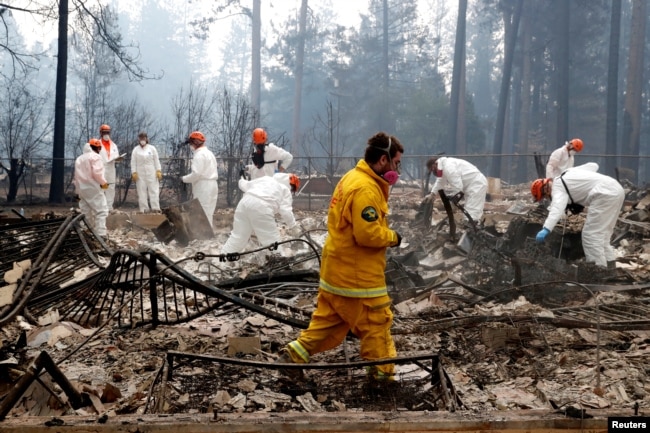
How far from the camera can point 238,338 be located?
464 cm

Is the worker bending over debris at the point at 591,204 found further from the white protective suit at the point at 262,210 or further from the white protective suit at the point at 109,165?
the white protective suit at the point at 109,165

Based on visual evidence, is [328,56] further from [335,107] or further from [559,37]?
[559,37]

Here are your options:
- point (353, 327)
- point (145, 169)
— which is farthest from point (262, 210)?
point (145, 169)

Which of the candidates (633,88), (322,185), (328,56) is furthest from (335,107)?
(322,185)

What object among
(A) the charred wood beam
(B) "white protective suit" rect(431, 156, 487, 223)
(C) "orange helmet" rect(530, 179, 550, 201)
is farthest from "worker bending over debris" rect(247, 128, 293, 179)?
(A) the charred wood beam

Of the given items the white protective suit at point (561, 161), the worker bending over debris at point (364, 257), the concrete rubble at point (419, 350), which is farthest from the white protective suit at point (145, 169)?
the worker bending over debris at point (364, 257)

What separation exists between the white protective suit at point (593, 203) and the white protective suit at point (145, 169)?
8.80 m

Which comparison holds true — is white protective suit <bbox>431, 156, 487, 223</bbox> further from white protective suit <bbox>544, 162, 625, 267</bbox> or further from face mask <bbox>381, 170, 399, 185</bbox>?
face mask <bbox>381, 170, 399, 185</bbox>

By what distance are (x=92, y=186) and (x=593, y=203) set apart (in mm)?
7847

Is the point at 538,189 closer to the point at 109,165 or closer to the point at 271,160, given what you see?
the point at 271,160

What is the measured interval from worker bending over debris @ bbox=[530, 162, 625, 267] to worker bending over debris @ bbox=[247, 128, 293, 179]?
16.8 ft

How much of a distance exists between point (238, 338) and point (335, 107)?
122 ft

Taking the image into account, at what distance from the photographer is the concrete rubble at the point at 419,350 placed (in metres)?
3.61

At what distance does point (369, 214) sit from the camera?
367 centimetres
